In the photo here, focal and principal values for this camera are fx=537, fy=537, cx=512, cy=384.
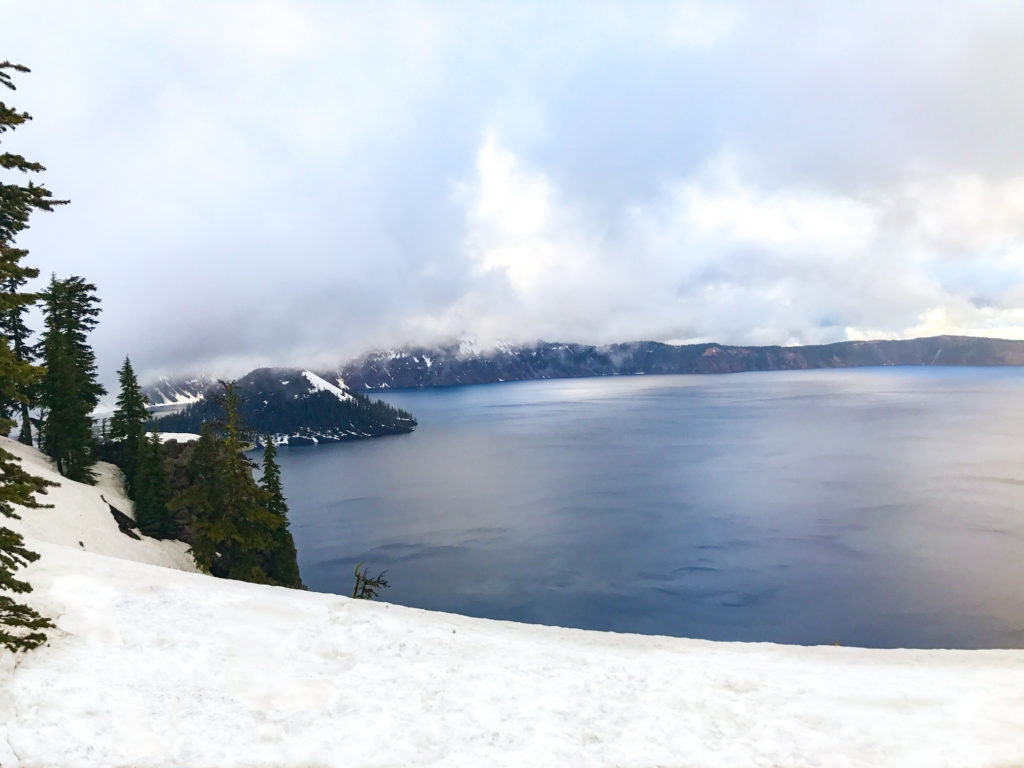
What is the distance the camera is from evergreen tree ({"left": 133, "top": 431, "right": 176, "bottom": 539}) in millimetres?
45844

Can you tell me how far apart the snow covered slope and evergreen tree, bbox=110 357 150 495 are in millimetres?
36292

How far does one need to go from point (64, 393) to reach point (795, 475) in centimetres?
12464

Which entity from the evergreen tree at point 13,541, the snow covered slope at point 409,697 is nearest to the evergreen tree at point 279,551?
the snow covered slope at point 409,697

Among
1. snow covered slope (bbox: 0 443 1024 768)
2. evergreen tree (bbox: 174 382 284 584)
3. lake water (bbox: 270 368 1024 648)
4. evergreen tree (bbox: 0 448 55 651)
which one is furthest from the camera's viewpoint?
lake water (bbox: 270 368 1024 648)

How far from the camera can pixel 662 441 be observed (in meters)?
171

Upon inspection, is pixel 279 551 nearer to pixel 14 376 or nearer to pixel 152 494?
pixel 152 494

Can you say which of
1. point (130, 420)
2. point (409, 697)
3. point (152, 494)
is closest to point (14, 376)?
point (409, 697)

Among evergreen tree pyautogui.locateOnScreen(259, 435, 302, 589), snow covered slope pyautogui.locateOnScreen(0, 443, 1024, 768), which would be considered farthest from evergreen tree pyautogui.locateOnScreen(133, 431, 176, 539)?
snow covered slope pyautogui.locateOnScreen(0, 443, 1024, 768)

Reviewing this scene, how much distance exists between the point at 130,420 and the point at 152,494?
32.6ft

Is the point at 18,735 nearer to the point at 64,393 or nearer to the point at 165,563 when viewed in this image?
the point at 165,563

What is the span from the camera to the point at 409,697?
1339 cm

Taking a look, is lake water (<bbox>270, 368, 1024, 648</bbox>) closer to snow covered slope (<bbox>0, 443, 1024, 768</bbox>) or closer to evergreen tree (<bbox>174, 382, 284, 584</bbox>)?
evergreen tree (<bbox>174, 382, 284, 584</bbox>)

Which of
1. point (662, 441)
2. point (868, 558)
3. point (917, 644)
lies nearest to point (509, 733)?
point (917, 644)

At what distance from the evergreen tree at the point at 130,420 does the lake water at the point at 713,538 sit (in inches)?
1263
